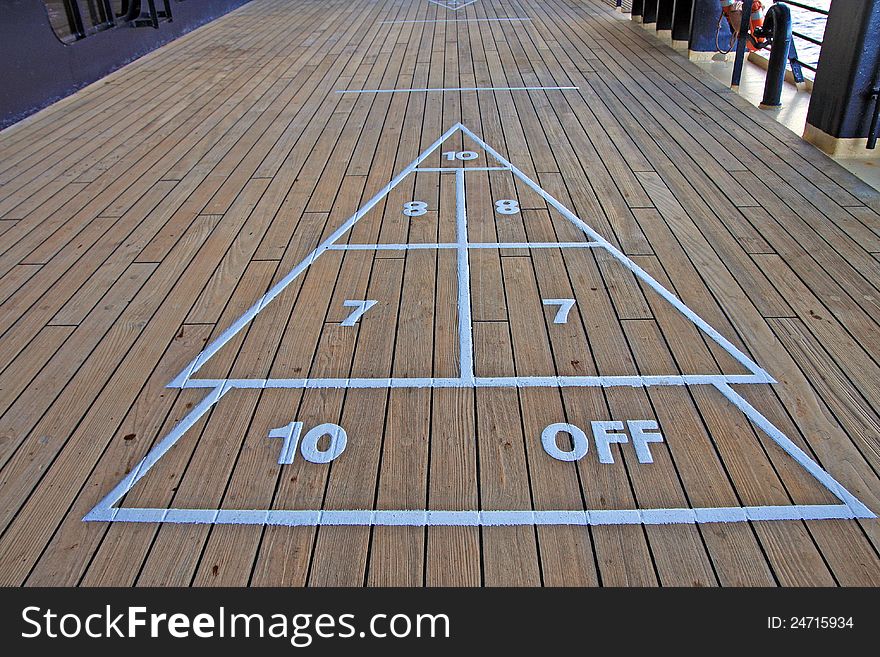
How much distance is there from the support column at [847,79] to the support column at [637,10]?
4088mm

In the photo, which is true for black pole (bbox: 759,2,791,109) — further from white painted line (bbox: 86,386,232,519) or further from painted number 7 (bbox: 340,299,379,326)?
white painted line (bbox: 86,386,232,519)

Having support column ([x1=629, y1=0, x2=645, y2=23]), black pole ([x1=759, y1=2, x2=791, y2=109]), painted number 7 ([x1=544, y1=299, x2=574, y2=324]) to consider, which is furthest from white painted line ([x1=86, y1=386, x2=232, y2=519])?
support column ([x1=629, y1=0, x2=645, y2=23])

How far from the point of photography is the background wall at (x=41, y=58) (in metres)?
4.98

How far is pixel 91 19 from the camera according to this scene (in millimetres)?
6250

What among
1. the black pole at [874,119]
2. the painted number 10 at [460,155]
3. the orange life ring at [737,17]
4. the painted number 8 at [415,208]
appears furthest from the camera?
the orange life ring at [737,17]

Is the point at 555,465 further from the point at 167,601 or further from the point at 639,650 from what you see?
the point at 167,601

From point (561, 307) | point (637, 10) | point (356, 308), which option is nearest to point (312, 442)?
point (356, 308)

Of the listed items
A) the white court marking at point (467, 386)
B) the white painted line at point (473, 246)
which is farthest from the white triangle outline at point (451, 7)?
the white court marking at point (467, 386)

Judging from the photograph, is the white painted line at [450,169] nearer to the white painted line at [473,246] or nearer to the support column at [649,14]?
the white painted line at [473,246]

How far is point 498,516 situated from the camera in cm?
179

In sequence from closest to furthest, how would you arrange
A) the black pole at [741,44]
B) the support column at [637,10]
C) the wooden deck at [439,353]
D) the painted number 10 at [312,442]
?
the wooden deck at [439,353], the painted number 10 at [312,442], the black pole at [741,44], the support column at [637,10]

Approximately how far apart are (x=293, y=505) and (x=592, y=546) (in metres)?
0.77

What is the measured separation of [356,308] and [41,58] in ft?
14.1

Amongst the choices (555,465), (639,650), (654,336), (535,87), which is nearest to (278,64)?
(535,87)
